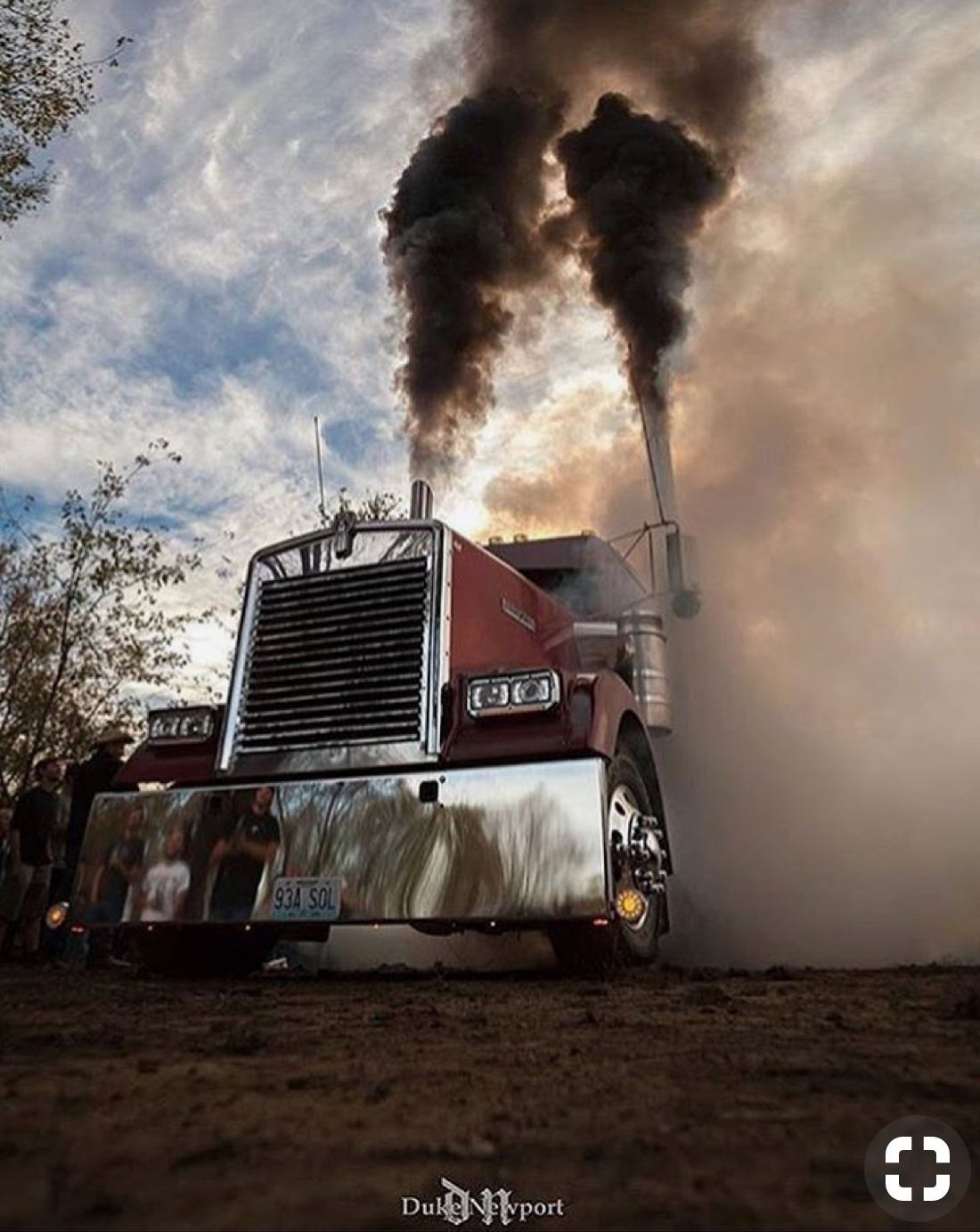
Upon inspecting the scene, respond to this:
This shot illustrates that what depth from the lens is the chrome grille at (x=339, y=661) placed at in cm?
519

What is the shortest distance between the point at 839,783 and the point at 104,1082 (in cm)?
759

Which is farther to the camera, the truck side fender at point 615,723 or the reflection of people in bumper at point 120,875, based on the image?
the reflection of people in bumper at point 120,875

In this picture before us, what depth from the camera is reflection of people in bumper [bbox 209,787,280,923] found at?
15.8 ft

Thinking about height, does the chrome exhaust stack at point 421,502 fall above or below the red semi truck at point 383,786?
above

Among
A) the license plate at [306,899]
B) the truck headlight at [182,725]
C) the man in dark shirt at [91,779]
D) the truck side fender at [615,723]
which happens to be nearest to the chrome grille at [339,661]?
the truck headlight at [182,725]

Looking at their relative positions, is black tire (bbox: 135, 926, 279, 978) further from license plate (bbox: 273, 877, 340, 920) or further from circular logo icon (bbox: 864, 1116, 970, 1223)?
circular logo icon (bbox: 864, 1116, 970, 1223)

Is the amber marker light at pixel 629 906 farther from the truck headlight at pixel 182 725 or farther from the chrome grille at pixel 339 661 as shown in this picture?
the truck headlight at pixel 182 725

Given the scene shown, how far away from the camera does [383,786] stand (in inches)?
188

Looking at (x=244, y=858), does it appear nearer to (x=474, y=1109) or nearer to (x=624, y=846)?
(x=624, y=846)

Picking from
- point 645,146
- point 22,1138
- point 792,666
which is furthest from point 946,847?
point 645,146

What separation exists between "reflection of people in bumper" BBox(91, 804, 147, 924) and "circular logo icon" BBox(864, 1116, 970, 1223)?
452 cm

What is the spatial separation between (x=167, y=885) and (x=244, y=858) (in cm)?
50

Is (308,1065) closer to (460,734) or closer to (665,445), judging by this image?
(460,734)

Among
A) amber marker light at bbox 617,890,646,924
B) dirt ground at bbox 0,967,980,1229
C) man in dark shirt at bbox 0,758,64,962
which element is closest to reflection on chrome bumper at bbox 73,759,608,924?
amber marker light at bbox 617,890,646,924
